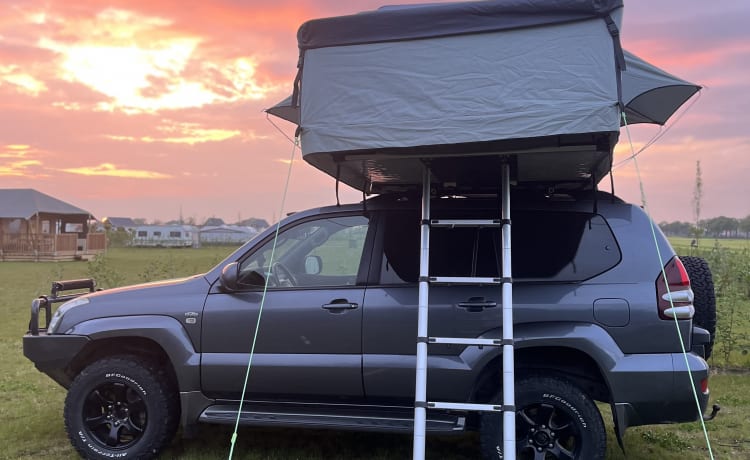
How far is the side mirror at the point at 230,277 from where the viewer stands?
14.1 ft

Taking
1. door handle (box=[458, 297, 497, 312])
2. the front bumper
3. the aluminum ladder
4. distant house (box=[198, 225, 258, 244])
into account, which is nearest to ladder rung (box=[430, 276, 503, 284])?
the aluminum ladder

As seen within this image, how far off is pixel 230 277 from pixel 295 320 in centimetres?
56

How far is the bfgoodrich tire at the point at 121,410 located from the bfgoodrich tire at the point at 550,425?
227cm

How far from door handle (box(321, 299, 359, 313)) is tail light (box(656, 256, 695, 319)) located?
195 centimetres

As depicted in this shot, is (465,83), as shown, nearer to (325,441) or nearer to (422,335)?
(422,335)

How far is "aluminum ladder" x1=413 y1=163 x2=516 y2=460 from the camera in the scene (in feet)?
11.8

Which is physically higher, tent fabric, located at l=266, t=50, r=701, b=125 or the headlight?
tent fabric, located at l=266, t=50, r=701, b=125

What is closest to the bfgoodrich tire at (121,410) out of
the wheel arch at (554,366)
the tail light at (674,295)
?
the wheel arch at (554,366)

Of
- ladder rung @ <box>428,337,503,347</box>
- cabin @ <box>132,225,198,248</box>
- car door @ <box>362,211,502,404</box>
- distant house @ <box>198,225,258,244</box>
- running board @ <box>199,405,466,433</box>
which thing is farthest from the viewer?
distant house @ <box>198,225,258,244</box>

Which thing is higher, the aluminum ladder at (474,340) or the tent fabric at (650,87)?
the tent fabric at (650,87)

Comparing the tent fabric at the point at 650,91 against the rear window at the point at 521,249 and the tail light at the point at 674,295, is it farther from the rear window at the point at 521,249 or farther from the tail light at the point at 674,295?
the tail light at the point at 674,295

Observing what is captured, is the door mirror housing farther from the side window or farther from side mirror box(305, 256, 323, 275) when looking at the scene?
side mirror box(305, 256, 323, 275)

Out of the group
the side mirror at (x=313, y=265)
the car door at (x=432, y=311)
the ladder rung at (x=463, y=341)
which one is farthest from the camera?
the side mirror at (x=313, y=265)

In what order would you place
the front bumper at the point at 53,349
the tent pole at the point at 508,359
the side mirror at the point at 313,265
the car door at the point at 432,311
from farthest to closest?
the front bumper at the point at 53,349 < the side mirror at the point at 313,265 < the car door at the point at 432,311 < the tent pole at the point at 508,359
